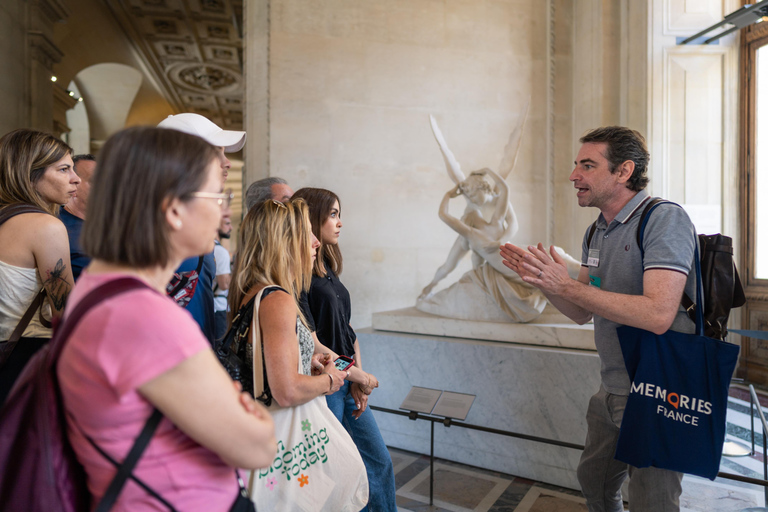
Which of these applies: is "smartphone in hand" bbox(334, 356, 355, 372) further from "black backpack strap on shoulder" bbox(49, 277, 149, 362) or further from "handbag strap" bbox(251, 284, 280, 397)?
"black backpack strap on shoulder" bbox(49, 277, 149, 362)

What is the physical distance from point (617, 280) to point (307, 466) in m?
1.38

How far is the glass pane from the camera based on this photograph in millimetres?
6754

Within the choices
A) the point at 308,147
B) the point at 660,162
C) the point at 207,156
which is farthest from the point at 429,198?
the point at 207,156

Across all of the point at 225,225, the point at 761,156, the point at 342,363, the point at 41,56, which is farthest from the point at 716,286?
the point at 41,56

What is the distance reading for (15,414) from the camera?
2.88 feet

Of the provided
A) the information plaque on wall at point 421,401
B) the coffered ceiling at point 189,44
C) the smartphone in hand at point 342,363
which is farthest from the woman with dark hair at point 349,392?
the coffered ceiling at point 189,44

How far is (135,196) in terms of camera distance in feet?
2.97

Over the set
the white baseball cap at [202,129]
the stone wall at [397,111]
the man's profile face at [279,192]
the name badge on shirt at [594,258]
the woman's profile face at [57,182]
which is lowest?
the name badge on shirt at [594,258]

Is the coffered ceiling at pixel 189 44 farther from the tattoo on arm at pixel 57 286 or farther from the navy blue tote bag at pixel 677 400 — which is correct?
the navy blue tote bag at pixel 677 400

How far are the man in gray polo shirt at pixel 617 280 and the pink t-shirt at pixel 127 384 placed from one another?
58.1 inches

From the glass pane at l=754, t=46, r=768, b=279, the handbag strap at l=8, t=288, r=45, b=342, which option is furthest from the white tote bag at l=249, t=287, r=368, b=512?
the glass pane at l=754, t=46, r=768, b=279

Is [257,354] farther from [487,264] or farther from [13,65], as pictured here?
[13,65]

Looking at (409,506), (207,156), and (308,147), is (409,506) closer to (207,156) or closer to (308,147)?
(207,156)

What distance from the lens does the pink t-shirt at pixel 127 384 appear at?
0.82 m
